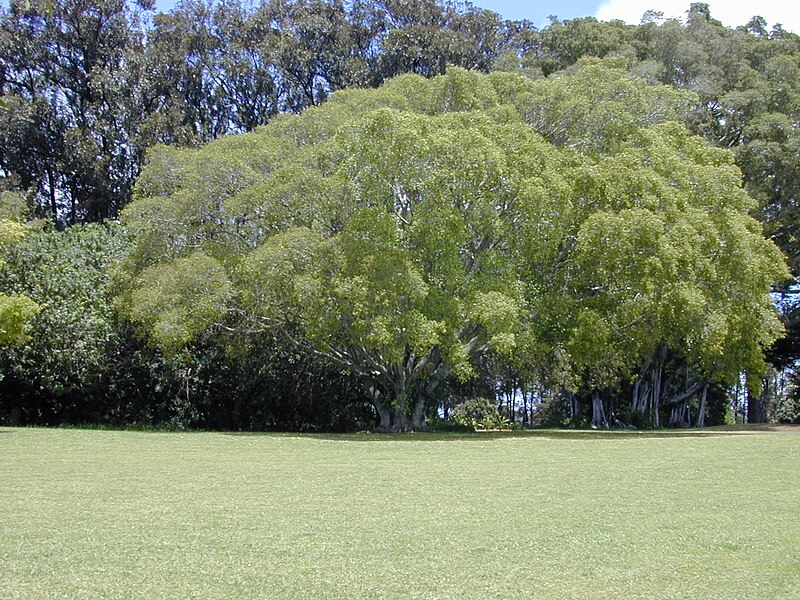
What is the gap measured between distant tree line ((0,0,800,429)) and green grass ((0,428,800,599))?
318 inches

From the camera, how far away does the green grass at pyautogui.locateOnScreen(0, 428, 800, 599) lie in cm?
568

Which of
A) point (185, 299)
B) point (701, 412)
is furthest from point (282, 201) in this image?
point (701, 412)

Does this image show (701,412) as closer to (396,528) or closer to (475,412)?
(475,412)

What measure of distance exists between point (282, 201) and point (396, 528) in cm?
1458

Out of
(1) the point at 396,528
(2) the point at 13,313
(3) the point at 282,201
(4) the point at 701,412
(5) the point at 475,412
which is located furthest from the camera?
(4) the point at 701,412

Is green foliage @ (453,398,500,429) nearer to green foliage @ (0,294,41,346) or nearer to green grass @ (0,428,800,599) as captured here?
green grass @ (0,428,800,599)

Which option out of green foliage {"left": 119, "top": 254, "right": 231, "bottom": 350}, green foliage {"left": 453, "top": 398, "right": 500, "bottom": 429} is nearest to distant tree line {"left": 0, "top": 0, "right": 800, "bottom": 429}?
green foliage {"left": 119, "top": 254, "right": 231, "bottom": 350}

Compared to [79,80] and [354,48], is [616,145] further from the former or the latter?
[79,80]

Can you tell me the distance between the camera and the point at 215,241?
22.8 metres

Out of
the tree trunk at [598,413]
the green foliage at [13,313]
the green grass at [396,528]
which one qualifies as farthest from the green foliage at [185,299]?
the tree trunk at [598,413]

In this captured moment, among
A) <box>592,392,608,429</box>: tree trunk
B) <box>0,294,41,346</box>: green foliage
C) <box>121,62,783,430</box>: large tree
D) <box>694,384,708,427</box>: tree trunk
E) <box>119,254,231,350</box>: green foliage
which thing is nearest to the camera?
<box>0,294,41,346</box>: green foliage

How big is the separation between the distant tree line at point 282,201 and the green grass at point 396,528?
26.5 ft

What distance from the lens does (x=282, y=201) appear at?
2114 cm

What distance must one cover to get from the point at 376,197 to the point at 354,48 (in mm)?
17399
